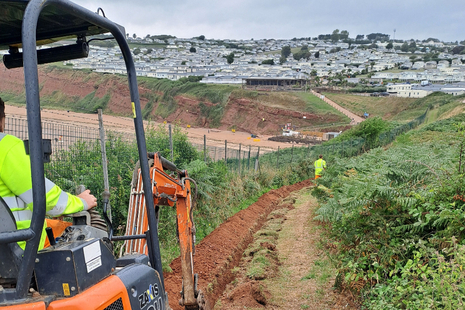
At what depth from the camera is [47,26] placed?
296 centimetres

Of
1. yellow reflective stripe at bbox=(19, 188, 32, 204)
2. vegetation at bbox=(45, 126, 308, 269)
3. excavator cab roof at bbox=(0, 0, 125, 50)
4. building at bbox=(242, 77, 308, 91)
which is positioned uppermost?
building at bbox=(242, 77, 308, 91)

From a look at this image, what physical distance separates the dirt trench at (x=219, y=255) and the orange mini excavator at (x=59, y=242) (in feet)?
12.8

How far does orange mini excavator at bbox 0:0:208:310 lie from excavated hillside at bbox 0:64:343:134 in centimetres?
6575

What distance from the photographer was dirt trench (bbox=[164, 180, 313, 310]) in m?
7.10

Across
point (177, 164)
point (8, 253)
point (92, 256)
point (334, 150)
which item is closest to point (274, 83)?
point (334, 150)

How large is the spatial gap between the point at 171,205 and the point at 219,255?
4.43 m

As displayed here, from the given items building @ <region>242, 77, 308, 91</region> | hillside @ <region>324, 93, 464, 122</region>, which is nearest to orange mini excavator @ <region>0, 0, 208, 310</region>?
hillside @ <region>324, 93, 464, 122</region>

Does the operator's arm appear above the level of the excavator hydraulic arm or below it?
above

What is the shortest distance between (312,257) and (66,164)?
216 inches

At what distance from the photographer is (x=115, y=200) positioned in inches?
309

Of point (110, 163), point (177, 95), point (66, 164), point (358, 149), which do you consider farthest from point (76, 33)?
A: point (177, 95)

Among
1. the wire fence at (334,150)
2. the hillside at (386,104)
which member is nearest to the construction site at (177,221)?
the wire fence at (334,150)

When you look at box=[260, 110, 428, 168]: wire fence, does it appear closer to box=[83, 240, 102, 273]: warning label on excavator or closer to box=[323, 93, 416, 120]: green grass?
box=[83, 240, 102, 273]: warning label on excavator

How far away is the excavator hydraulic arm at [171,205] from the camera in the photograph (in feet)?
13.5
